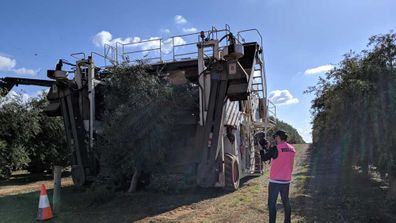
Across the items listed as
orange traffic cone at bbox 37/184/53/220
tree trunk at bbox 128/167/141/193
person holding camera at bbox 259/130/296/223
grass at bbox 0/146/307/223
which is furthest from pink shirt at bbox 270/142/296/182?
tree trunk at bbox 128/167/141/193

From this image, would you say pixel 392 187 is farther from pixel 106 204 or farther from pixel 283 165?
pixel 106 204

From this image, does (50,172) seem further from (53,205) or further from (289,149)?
(289,149)

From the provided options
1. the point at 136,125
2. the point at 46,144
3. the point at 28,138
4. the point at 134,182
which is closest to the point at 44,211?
the point at 136,125

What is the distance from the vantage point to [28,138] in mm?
17156

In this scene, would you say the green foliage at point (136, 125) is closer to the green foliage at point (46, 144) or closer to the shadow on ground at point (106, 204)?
the shadow on ground at point (106, 204)

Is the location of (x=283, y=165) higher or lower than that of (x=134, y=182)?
higher

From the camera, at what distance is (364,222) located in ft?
21.9

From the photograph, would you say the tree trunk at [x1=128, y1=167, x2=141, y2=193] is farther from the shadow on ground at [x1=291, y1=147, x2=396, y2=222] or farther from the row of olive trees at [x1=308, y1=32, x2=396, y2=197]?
the row of olive trees at [x1=308, y1=32, x2=396, y2=197]

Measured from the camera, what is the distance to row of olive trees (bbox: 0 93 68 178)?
15773 mm

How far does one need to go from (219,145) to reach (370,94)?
12.8 feet

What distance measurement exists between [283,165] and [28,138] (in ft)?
46.3

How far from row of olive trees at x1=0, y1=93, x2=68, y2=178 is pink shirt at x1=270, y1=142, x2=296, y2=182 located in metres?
12.4

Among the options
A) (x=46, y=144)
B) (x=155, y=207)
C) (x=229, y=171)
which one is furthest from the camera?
(x=46, y=144)

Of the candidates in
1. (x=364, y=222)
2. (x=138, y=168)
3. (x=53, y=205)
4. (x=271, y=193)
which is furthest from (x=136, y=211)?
(x=364, y=222)
